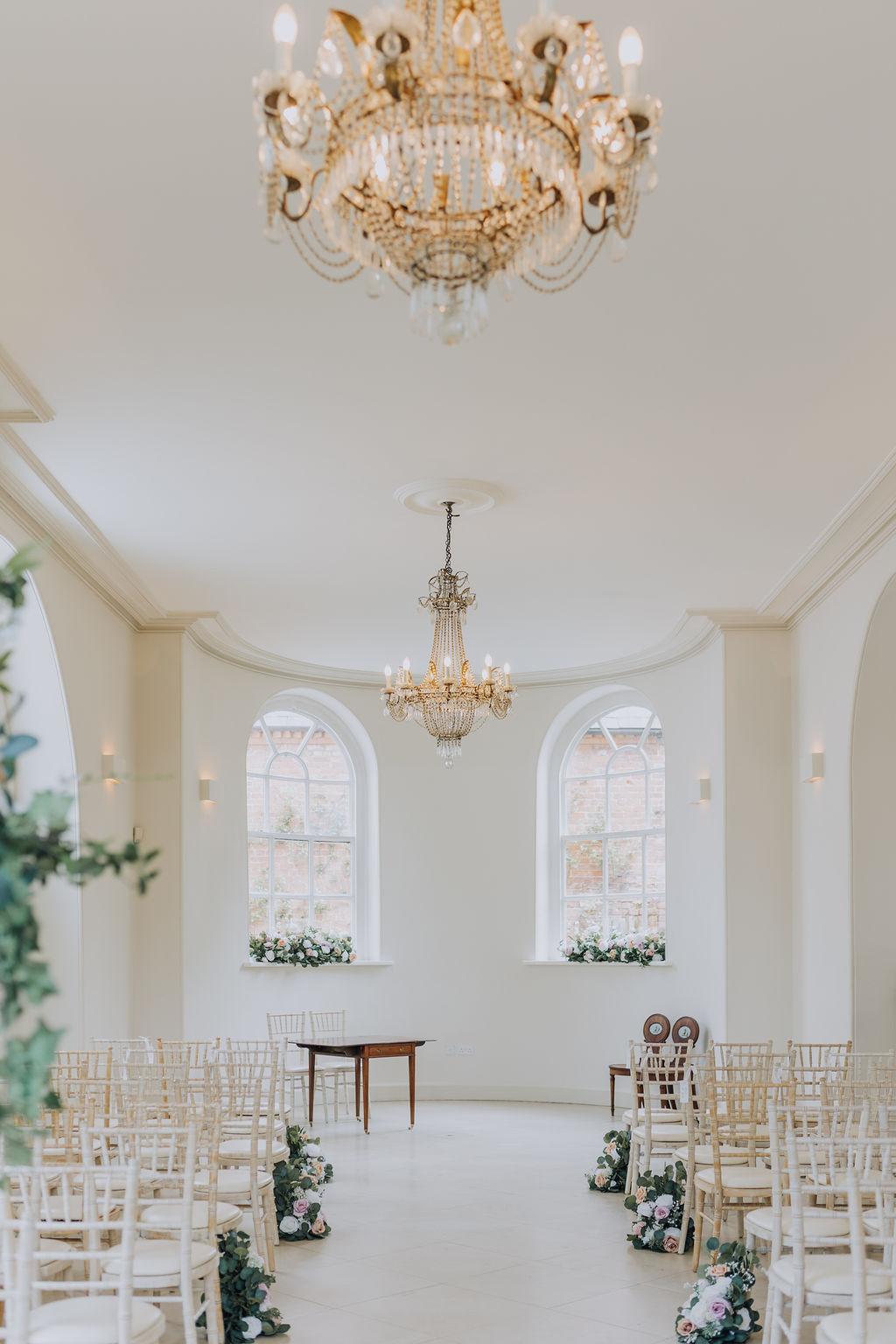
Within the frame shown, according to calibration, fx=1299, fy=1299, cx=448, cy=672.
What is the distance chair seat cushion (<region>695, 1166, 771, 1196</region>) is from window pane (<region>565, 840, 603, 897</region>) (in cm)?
636

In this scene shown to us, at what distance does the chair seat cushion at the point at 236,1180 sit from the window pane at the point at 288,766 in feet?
21.1

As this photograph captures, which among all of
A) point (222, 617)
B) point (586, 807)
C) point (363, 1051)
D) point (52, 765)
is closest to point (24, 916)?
point (52, 765)

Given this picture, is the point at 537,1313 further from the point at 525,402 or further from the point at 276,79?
the point at 276,79

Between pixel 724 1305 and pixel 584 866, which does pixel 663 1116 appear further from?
pixel 584 866


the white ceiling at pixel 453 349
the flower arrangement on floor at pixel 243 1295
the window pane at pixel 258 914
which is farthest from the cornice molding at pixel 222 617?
the flower arrangement on floor at pixel 243 1295

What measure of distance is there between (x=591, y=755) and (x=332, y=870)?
2706mm

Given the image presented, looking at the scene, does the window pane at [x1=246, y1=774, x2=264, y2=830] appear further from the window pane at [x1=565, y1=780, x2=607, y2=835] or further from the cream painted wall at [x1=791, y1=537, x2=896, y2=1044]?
the cream painted wall at [x1=791, y1=537, x2=896, y2=1044]

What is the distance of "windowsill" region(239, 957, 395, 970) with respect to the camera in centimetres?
1114

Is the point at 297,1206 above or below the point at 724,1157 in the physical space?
below

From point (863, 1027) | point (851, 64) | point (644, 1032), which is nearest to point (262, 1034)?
point (644, 1032)

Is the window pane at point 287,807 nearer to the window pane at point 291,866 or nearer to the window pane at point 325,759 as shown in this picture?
the window pane at point 291,866

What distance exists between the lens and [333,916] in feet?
40.7

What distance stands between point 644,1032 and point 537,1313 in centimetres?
543

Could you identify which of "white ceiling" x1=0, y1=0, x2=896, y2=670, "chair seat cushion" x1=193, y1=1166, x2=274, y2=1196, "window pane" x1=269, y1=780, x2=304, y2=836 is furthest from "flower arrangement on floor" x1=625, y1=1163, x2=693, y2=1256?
"window pane" x1=269, y1=780, x2=304, y2=836
